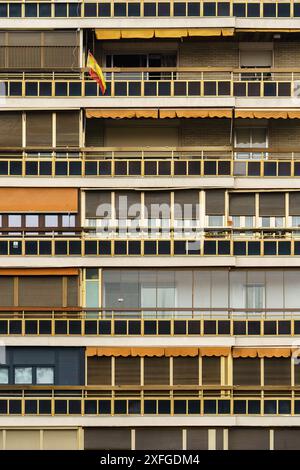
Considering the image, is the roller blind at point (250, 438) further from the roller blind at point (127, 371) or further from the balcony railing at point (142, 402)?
the roller blind at point (127, 371)

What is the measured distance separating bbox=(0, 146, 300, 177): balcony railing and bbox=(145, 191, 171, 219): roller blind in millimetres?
586

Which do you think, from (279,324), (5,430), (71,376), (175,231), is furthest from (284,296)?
(5,430)

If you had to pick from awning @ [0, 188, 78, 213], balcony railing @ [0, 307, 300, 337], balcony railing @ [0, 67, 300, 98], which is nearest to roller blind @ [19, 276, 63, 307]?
balcony railing @ [0, 307, 300, 337]

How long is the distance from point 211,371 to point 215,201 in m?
5.18

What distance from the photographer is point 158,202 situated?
3659cm

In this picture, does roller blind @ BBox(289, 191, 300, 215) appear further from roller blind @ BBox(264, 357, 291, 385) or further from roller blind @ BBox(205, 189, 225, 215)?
roller blind @ BBox(264, 357, 291, 385)

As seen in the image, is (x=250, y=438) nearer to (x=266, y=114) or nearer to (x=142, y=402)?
(x=142, y=402)

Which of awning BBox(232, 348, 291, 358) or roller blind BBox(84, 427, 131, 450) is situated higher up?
awning BBox(232, 348, 291, 358)

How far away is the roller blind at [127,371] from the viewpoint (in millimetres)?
36156

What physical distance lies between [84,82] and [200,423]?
35.8 feet

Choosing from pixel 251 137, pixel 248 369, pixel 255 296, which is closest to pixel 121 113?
pixel 251 137

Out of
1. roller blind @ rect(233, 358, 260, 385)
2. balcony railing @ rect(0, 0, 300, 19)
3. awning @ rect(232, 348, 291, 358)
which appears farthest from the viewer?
balcony railing @ rect(0, 0, 300, 19)

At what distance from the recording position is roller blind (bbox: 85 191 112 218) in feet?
120

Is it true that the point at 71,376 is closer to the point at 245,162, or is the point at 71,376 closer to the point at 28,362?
the point at 28,362
